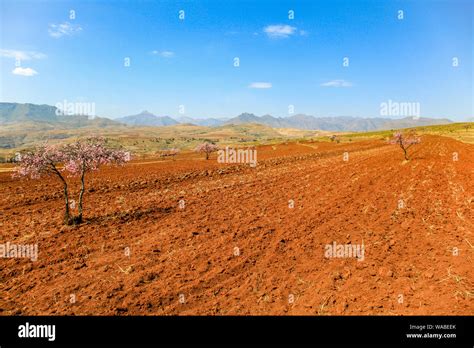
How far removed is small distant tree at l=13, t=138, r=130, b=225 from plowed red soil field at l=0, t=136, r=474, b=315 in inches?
112

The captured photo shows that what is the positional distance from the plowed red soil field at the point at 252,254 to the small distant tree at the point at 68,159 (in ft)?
9.31

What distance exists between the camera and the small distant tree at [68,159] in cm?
1677

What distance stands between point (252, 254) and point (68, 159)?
465 inches
